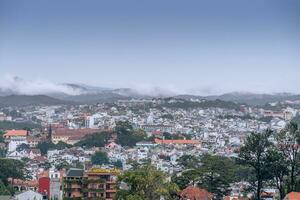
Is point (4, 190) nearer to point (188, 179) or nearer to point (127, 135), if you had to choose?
point (188, 179)

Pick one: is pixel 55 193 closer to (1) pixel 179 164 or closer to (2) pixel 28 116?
(1) pixel 179 164

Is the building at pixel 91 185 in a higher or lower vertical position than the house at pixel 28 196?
higher

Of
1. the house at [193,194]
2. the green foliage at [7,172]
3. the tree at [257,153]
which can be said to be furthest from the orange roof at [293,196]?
the green foliage at [7,172]

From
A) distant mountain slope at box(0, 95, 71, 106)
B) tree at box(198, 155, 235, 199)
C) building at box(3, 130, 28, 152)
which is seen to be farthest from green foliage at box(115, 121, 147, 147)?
distant mountain slope at box(0, 95, 71, 106)

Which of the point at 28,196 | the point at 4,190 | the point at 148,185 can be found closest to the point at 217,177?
the point at 148,185

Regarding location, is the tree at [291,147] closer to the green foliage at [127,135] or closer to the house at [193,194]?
the house at [193,194]
